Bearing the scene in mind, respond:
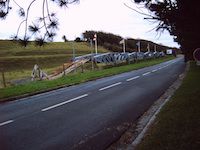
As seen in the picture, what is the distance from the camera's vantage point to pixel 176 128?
8.33 m

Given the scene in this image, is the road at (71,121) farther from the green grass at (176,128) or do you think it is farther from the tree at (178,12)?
the tree at (178,12)

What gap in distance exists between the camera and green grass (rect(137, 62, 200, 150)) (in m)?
6.99

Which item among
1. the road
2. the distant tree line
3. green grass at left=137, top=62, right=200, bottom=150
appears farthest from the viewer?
the distant tree line

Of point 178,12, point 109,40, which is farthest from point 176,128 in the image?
point 109,40

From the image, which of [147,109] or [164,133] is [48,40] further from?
[147,109]

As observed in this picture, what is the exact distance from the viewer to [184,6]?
8969 mm

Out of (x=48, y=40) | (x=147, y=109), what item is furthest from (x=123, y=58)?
(x=48, y=40)

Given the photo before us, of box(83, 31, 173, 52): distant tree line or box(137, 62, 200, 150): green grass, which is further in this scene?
box(83, 31, 173, 52): distant tree line

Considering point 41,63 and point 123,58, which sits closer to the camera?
point 123,58

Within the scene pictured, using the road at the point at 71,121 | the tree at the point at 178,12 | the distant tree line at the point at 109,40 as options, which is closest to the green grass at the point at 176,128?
the road at the point at 71,121

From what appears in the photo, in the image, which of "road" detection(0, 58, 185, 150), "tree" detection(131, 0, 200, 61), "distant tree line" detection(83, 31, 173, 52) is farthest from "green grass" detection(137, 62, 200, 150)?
"distant tree line" detection(83, 31, 173, 52)

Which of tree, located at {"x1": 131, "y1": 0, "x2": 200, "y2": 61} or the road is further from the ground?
tree, located at {"x1": 131, "y1": 0, "x2": 200, "y2": 61}

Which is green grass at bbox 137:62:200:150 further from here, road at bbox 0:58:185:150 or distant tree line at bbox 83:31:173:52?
distant tree line at bbox 83:31:173:52

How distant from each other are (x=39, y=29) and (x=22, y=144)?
7.87 ft
